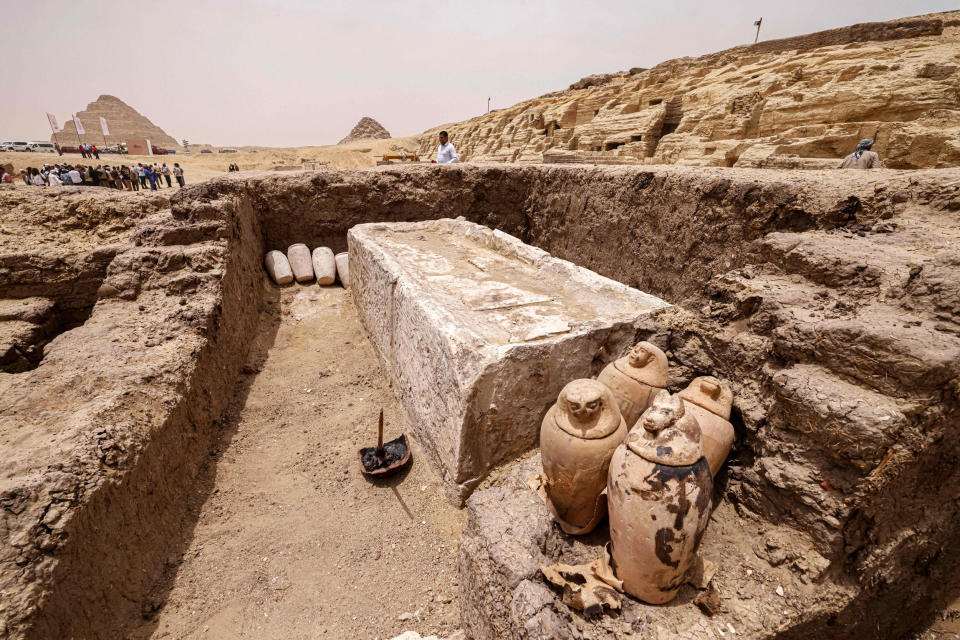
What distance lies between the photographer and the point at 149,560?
2.25m

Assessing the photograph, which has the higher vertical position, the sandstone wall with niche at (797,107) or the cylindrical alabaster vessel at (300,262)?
the sandstone wall with niche at (797,107)

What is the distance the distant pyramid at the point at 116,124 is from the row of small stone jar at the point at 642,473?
62.5 metres

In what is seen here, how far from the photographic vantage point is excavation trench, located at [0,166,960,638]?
170 centimetres

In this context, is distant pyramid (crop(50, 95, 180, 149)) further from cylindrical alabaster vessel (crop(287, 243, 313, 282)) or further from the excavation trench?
the excavation trench

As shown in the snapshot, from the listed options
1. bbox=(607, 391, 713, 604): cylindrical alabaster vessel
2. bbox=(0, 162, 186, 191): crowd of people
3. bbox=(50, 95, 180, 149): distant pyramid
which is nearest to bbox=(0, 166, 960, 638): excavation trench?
bbox=(607, 391, 713, 604): cylindrical alabaster vessel

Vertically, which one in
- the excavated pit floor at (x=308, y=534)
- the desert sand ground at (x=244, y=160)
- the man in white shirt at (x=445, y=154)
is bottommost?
the excavated pit floor at (x=308, y=534)

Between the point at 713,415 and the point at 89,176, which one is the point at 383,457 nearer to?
the point at 713,415

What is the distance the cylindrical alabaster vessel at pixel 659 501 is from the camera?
1486mm

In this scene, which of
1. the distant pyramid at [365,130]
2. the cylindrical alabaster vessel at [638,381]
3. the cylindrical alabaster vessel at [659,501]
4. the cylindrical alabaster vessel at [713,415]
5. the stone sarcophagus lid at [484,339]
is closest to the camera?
the cylindrical alabaster vessel at [659,501]

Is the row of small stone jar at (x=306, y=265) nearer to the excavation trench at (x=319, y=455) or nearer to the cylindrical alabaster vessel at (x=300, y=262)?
the cylindrical alabaster vessel at (x=300, y=262)

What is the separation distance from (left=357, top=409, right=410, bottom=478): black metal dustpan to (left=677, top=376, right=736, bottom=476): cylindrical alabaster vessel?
1.98 metres

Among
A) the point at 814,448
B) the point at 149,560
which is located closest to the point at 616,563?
the point at 814,448

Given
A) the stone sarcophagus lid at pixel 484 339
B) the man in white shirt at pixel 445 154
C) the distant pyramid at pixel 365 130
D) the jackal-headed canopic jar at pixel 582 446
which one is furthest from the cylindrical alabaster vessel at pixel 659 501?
the distant pyramid at pixel 365 130

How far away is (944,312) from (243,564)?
12.3ft
